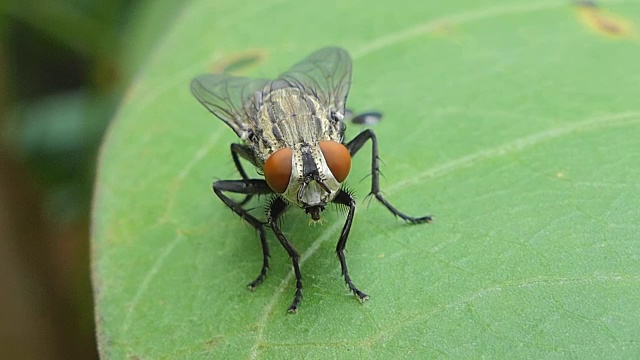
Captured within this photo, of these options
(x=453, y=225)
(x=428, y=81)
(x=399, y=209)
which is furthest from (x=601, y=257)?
(x=428, y=81)

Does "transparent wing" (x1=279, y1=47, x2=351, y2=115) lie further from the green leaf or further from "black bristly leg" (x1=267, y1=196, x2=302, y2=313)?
"black bristly leg" (x1=267, y1=196, x2=302, y2=313)

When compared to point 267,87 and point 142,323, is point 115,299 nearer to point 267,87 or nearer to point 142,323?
point 142,323

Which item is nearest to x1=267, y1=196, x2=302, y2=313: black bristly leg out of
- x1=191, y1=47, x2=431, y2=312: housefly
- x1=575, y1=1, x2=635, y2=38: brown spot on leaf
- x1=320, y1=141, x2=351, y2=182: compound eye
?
x1=191, y1=47, x2=431, y2=312: housefly

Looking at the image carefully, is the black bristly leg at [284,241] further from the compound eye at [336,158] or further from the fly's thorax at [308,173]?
the compound eye at [336,158]

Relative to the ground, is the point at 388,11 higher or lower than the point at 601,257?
higher

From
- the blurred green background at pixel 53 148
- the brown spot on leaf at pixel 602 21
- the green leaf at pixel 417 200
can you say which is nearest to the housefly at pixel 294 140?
the green leaf at pixel 417 200

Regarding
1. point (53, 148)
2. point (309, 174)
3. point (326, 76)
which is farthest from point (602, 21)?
point (53, 148)

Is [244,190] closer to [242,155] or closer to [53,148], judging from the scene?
[242,155]
